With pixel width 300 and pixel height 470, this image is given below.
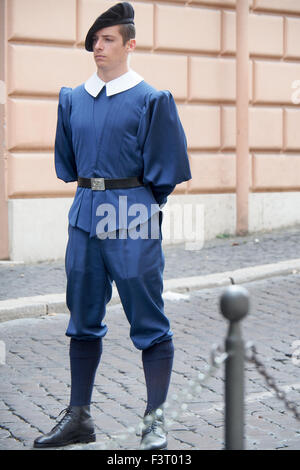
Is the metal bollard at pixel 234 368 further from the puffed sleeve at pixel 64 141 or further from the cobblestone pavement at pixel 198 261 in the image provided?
the cobblestone pavement at pixel 198 261

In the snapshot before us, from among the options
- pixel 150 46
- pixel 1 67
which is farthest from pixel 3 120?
pixel 150 46

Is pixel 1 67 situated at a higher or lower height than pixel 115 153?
higher

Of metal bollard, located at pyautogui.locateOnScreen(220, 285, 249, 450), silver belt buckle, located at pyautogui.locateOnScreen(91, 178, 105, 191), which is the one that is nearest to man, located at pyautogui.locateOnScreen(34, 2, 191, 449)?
silver belt buckle, located at pyautogui.locateOnScreen(91, 178, 105, 191)

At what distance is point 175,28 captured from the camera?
36.0 feet

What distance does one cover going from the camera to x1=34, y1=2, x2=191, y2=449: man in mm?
4195

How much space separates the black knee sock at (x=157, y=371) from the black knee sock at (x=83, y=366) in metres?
0.24

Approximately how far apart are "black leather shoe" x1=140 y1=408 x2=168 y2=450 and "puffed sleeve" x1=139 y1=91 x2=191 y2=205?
985mm

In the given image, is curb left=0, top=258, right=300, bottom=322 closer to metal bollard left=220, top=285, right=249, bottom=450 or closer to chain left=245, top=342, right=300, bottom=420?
chain left=245, top=342, right=300, bottom=420

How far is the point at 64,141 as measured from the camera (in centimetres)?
450

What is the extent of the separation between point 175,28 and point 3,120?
2.38 metres

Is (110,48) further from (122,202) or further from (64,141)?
(122,202)

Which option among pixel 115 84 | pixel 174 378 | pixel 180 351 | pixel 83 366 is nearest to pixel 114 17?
pixel 115 84

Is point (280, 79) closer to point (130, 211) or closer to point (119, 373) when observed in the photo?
point (119, 373)

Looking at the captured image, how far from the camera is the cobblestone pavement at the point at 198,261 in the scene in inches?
336
